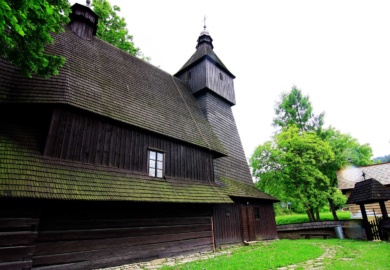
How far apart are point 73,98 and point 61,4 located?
2.70 meters

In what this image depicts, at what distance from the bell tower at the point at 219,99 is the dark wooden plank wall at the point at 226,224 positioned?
6.94 feet

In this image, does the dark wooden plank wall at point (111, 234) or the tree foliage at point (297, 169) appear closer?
the dark wooden plank wall at point (111, 234)

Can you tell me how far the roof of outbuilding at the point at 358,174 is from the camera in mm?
22078

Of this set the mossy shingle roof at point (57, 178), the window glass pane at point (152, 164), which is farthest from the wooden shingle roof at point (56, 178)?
the window glass pane at point (152, 164)

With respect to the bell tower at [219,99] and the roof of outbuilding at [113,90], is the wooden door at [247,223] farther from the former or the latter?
the roof of outbuilding at [113,90]

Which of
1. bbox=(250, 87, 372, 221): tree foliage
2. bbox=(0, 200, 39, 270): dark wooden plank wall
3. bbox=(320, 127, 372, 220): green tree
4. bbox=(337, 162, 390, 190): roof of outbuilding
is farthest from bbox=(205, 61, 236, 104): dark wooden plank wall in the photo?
bbox=(337, 162, 390, 190): roof of outbuilding

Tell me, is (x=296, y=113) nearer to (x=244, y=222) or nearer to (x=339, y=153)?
(x=339, y=153)

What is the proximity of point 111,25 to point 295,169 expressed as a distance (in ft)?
63.4

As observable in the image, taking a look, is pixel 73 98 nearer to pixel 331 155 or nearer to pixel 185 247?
pixel 185 247

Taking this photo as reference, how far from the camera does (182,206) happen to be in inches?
376

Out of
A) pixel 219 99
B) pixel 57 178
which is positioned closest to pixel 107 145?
pixel 57 178

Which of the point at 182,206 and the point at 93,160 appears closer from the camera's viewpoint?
the point at 93,160

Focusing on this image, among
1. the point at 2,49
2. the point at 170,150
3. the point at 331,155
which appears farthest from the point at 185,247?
the point at 331,155

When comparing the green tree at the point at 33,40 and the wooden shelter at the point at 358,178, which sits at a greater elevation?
the green tree at the point at 33,40
